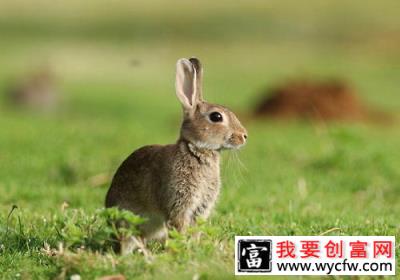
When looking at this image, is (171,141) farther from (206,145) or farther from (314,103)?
(206,145)

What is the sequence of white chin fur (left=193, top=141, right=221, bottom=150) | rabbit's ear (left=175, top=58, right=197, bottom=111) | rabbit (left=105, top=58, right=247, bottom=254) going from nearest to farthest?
rabbit (left=105, top=58, right=247, bottom=254) → white chin fur (left=193, top=141, right=221, bottom=150) → rabbit's ear (left=175, top=58, right=197, bottom=111)

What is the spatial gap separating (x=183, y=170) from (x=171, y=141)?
25.8 feet

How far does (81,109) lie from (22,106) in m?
2.34

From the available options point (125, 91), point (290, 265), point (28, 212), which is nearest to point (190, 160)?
point (290, 265)

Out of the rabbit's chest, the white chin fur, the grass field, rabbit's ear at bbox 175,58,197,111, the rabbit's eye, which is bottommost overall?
the grass field

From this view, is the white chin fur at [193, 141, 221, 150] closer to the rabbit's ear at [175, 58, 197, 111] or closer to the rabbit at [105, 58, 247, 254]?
the rabbit at [105, 58, 247, 254]

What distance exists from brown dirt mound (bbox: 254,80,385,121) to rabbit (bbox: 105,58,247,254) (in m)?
12.9

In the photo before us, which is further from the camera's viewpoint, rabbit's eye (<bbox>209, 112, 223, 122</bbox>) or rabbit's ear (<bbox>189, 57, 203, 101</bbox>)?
rabbit's ear (<bbox>189, 57, 203, 101</bbox>)

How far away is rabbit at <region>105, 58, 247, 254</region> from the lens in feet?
21.9

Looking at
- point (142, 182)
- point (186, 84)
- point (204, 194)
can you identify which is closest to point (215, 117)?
point (186, 84)

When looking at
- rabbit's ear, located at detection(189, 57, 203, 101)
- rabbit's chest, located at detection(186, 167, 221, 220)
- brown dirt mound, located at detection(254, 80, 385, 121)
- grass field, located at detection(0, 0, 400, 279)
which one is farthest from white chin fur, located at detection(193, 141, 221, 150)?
brown dirt mound, located at detection(254, 80, 385, 121)

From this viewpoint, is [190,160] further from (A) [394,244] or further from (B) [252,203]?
(B) [252,203]

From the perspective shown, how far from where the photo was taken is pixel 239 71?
1542 inches

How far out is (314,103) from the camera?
2052cm
